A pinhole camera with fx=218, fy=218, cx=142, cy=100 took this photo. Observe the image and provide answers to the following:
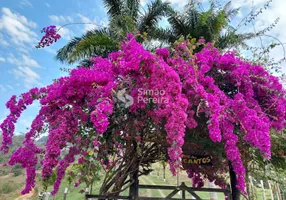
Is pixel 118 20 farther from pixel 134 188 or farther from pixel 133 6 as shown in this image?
pixel 134 188

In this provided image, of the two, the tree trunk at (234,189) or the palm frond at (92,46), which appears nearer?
the tree trunk at (234,189)

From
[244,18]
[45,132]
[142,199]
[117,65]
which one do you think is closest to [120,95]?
[117,65]

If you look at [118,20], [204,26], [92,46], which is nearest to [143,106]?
[92,46]

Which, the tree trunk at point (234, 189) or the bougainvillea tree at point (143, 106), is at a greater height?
the bougainvillea tree at point (143, 106)

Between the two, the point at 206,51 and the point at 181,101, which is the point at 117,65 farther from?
the point at 206,51

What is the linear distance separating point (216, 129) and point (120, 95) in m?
1.15

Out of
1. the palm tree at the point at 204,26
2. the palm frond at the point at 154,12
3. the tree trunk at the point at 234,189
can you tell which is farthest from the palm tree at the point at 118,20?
the tree trunk at the point at 234,189

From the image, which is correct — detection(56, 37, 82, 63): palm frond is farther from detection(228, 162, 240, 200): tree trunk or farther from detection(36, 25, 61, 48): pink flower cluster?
detection(228, 162, 240, 200): tree trunk

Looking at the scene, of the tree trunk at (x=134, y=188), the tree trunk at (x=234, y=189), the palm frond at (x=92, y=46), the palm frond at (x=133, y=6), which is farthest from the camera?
the palm frond at (x=133, y=6)

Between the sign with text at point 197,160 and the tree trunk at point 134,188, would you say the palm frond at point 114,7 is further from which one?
the tree trunk at point 134,188

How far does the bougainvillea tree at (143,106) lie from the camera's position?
2248 mm

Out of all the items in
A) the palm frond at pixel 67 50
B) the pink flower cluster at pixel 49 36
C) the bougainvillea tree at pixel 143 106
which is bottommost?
the bougainvillea tree at pixel 143 106

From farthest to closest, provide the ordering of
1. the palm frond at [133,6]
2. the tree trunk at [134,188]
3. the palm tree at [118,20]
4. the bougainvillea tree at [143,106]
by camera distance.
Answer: the palm frond at [133,6], the palm tree at [118,20], the tree trunk at [134,188], the bougainvillea tree at [143,106]

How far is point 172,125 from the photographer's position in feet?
7.02
